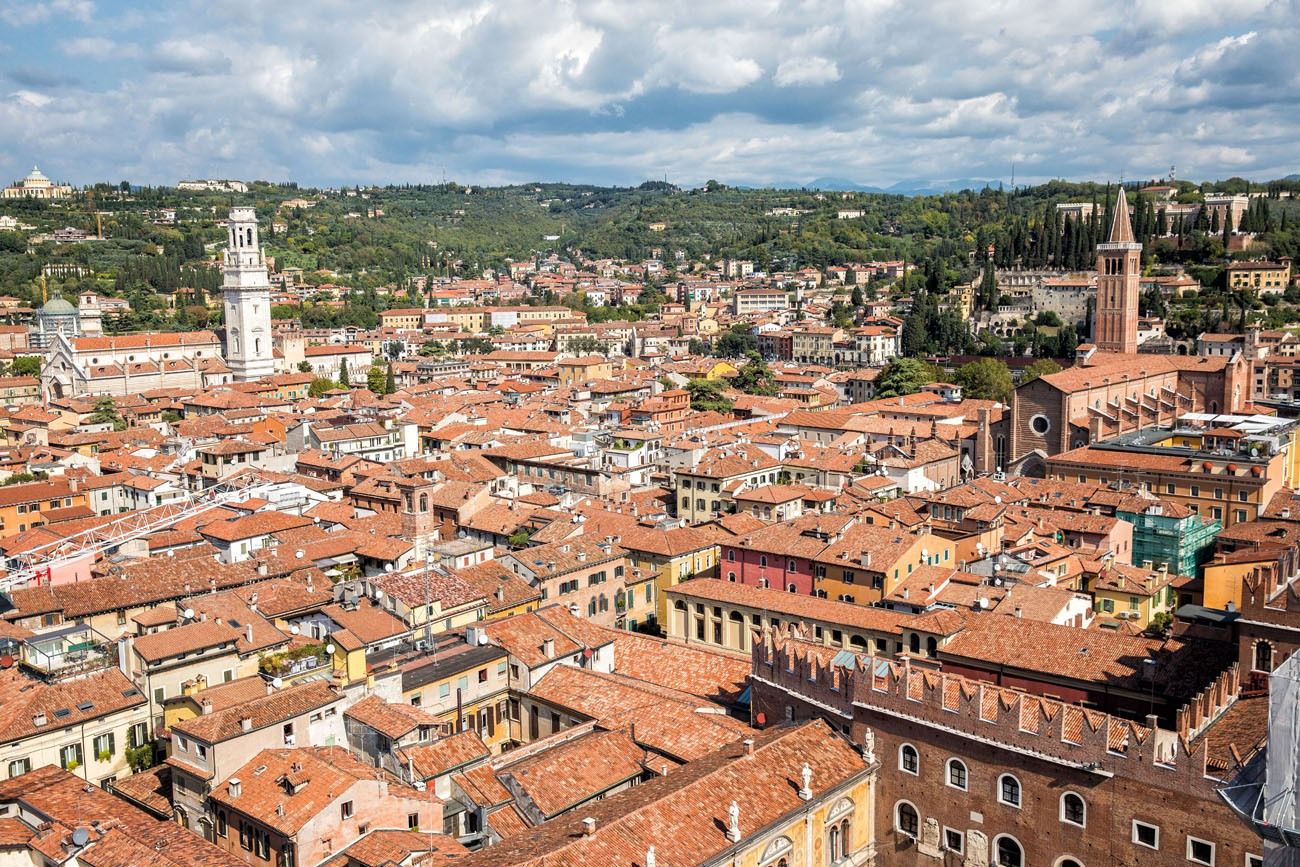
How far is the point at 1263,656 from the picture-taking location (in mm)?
18250

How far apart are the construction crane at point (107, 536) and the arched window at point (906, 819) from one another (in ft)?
81.0

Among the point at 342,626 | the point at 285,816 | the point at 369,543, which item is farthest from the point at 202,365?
the point at 285,816

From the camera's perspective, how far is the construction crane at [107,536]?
33719 mm

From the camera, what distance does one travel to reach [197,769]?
65.0 ft

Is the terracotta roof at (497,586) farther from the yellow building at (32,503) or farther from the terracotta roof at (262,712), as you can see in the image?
the yellow building at (32,503)

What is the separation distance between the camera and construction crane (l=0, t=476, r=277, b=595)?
3372cm

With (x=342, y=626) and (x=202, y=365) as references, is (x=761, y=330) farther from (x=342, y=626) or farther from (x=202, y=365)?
(x=342, y=626)

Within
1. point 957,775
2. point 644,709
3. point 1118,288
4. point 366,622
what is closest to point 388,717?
point 644,709

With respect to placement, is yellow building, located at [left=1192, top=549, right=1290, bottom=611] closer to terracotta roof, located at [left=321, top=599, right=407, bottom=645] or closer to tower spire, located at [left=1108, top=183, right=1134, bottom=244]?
terracotta roof, located at [left=321, top=599, right=407, bottom=645]

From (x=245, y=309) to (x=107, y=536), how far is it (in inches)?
2525

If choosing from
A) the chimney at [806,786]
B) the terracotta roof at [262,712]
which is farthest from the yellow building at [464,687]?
the chimney at [806,786]

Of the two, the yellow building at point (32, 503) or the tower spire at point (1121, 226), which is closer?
the yellow building at point (32, 503)

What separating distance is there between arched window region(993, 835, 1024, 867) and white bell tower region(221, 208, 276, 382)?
3556 inches

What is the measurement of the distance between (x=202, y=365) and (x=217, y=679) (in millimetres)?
80822
